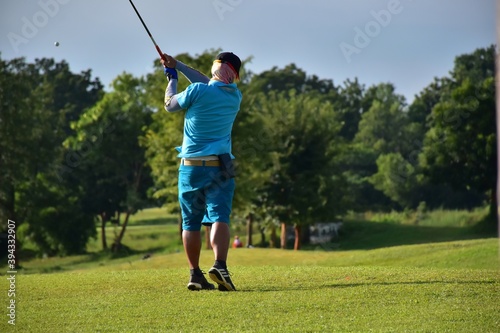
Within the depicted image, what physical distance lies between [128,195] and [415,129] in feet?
126

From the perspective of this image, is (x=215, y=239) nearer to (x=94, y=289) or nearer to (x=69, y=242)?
(x=94, y=289)

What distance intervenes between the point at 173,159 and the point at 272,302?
3734cm

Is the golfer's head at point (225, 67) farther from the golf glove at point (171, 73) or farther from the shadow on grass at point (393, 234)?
the shadow on grass at point (393, 234)

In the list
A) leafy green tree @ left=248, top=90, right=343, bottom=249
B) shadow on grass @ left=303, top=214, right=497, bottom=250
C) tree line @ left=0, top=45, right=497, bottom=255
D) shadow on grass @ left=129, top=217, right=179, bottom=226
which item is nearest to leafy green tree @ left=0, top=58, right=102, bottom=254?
tree line @ left=0, top=45, right=497, bottom=255

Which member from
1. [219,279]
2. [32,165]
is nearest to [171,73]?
[219,279]

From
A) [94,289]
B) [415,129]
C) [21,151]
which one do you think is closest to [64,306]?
[94,289]

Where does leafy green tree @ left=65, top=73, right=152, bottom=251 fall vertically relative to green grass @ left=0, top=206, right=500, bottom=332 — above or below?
above

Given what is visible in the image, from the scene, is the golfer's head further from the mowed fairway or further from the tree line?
the tree line

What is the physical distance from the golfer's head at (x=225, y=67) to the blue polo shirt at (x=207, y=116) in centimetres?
8

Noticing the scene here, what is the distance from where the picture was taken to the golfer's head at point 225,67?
10578 millimetres

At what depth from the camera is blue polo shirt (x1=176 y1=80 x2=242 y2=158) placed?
10445 millimetres

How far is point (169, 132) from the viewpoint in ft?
151

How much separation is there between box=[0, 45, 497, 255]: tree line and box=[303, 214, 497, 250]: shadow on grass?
1885mm

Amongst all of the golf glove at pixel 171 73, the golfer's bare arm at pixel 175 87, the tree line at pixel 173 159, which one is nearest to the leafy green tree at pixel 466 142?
the tree line at pixel 173 159
